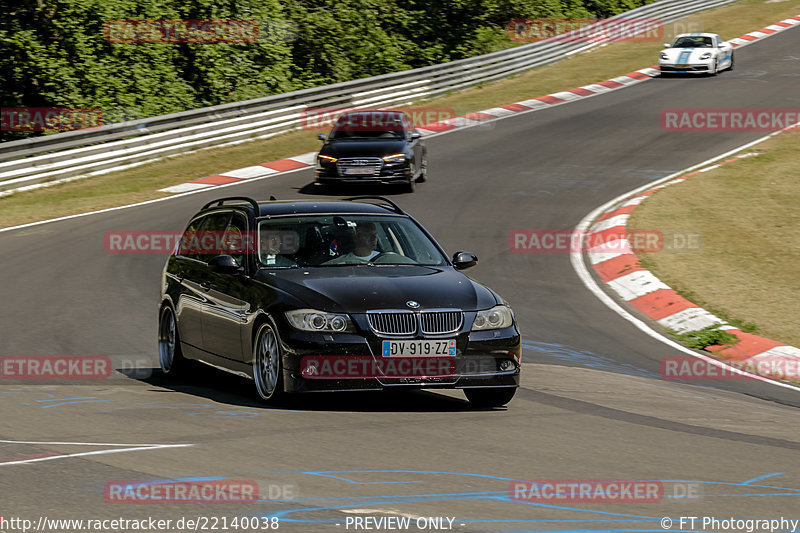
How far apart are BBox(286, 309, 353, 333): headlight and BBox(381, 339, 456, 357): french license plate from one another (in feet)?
1.03

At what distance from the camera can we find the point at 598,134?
96.1 feet

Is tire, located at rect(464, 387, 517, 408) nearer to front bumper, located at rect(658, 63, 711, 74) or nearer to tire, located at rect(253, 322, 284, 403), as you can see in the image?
tire, located at rect(253, 322, 284, 403)

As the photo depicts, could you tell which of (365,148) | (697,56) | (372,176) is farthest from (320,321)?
(697,56)

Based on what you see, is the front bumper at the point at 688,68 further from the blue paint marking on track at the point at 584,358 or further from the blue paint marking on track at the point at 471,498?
the blue paint marking on track at the point at 471,498

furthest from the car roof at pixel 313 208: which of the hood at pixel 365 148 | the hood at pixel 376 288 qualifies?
the hood at pixel 365 148

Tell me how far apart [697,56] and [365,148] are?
61.9 ft

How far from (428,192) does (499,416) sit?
48.0 ft

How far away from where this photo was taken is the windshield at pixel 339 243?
9.70 metres

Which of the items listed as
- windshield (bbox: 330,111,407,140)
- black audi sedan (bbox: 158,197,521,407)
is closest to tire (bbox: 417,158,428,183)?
windshield (bbox: 330,111,407,140)

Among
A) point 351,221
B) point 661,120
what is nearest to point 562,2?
point 661,120

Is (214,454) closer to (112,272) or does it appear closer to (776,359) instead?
(776,359)

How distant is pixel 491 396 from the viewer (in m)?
9.23

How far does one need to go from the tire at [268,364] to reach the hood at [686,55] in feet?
105

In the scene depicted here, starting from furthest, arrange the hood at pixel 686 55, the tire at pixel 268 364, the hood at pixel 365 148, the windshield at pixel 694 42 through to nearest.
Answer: the windshield at pixel 694 42 < the hood at pixel 686 55 < the hood at pixel 365 148 < the tire at pixel 268 364
